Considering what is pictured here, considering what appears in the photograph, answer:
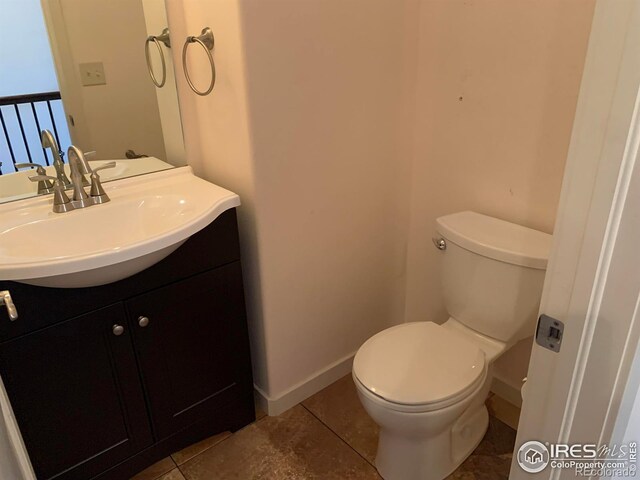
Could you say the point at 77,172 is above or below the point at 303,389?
above

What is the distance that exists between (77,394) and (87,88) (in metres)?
0.95

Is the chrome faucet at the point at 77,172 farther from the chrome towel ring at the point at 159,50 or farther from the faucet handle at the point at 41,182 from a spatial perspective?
the chrome towel ring at the point at 159,50

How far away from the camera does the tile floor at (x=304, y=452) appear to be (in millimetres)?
1669

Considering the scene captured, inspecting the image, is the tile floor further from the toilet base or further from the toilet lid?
the toilet lid

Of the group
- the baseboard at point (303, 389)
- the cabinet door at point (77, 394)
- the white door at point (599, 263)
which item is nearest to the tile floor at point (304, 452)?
the baseboard at point (303, 389)

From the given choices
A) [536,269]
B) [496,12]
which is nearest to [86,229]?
[536,269]

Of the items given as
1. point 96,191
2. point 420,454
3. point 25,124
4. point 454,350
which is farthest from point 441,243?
point 25,124

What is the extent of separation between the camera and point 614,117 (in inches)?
22.7

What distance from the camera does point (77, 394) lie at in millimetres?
1381

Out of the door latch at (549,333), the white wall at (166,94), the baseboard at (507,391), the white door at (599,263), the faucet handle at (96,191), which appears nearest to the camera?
the white door at (599,263)

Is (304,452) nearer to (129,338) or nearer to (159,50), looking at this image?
(129,338)

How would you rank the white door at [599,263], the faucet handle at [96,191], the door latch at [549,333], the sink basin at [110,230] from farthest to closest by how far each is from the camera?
the faucet handle at [96,191]
the sink basin at [110,230]
the door latch at [549,333]
the white door at [599,263]

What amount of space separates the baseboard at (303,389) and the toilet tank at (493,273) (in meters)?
0.58

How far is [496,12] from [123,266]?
1.37m
